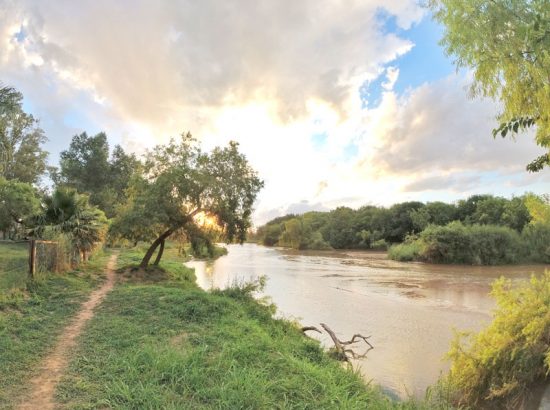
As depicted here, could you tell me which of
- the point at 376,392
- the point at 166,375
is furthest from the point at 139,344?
the point at 376,392

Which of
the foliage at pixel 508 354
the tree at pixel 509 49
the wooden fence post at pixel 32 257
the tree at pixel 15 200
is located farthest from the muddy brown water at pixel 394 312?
the tree at pixel 15 200

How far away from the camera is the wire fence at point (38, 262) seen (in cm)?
1221

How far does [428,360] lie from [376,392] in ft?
14.1

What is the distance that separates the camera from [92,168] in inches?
1736

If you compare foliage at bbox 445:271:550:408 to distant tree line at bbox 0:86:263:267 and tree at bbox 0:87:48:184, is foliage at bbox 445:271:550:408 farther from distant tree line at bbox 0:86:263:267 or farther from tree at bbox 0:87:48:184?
tree at bbox 0:87:48:184

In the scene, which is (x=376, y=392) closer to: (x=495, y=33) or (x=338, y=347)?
(x=338, y=347)

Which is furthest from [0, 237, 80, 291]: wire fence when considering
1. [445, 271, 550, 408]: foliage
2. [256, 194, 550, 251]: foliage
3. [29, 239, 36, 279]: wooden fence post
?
[256, 194, 550, 251]: foliage

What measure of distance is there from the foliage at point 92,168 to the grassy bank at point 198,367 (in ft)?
115

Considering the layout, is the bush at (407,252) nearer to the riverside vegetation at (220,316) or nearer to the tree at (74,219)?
the riverside vegetation at (220,316)

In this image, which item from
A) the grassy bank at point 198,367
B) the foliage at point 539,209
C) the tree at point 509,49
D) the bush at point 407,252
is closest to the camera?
the tree at point 509,49

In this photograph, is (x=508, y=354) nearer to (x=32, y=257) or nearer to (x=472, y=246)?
(x=32, y=257)

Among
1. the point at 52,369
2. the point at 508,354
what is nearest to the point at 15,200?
the point at 52,369

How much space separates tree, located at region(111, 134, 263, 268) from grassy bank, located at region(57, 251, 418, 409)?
835 centimetres

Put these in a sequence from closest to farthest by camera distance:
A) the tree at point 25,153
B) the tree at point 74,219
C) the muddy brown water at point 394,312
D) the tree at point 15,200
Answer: the muddy brown water at point 394,312 < the tree at point 74,219 < the tree at point 15,200 < the tree at point 25,153
